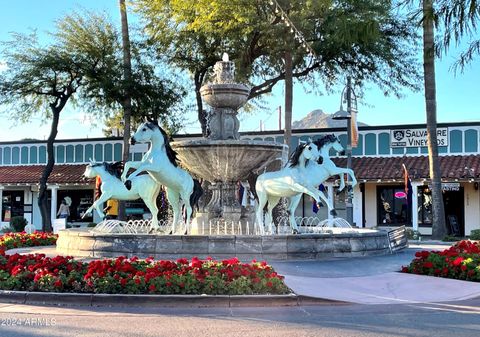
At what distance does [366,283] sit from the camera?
10.8 meters

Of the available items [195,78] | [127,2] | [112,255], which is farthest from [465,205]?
[112,255]

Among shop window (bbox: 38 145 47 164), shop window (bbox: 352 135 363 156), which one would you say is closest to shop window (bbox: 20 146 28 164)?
shop window (bbox: 38 145 47 164)

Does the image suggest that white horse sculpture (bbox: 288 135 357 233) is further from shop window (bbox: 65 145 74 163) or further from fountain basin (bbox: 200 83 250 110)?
shop window (bbox: 65 145 74 163)

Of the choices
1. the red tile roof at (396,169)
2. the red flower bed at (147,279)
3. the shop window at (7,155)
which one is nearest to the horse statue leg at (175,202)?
the red flower bed at (147,279)

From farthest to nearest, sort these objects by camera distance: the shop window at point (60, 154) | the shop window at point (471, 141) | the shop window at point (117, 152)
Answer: the shop window at point (60, 154)
the shop window at point (117, 152)
the shop window at point (471, 141)

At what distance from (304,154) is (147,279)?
6355 millimetres

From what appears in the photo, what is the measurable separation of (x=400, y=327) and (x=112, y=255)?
7554mm

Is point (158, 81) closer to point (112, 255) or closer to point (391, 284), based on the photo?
point (112, 255)

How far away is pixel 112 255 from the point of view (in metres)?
13.3

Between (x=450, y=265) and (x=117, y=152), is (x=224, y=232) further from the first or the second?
(x=117, y=152)

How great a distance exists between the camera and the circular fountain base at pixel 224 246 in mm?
12820

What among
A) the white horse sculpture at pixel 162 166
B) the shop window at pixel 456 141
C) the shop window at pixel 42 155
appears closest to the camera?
the white horse sculpture at pixel 162 166

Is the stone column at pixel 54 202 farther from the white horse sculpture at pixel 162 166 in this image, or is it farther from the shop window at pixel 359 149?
the white horse sculpture at pixel 162 166

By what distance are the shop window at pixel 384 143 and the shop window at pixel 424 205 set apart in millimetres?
2744
